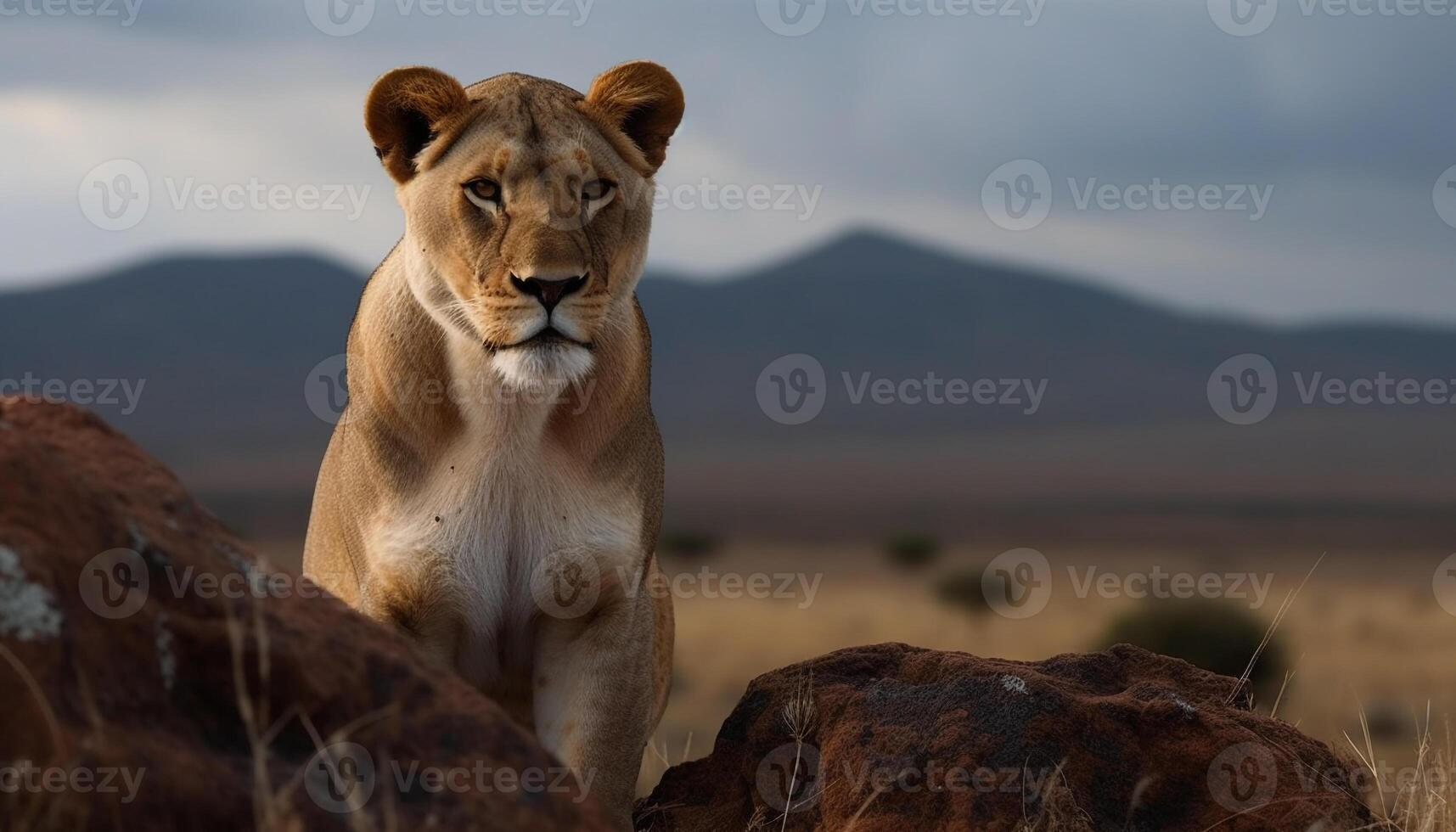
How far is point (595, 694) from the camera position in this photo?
23.3 ft

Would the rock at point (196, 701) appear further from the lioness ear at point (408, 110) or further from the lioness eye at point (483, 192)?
the lioness ear at point (408, 110)

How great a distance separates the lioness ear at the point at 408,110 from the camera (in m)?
6.98

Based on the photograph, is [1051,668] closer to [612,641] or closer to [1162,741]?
[1162,741]

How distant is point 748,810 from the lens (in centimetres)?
707

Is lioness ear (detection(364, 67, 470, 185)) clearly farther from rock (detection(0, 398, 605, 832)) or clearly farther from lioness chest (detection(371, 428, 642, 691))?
rock (detection(0, 398, 605, 832))

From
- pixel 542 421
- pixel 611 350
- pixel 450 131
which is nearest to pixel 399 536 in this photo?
pixel 542 421

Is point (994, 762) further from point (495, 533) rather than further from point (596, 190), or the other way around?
point (596, 190)

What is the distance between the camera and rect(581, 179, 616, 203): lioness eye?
6.79 meters

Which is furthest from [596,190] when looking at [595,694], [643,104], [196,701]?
[196,701]

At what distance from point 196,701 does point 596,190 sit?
325cm

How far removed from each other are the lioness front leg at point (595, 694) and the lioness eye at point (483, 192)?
184 centimetres

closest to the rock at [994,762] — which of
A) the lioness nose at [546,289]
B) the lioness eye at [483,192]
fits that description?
the lioness nose at [546,289]

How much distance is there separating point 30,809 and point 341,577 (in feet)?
13.6

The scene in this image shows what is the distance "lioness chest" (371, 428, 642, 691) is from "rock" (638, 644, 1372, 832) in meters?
1.13
